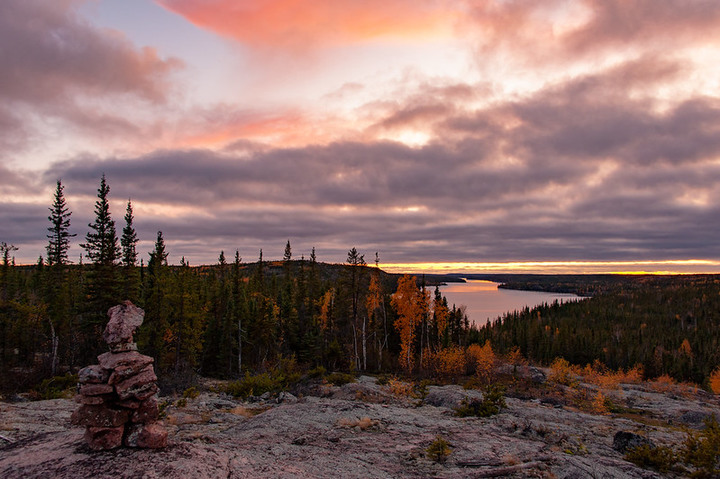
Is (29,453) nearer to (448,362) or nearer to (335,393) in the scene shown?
(335,393)

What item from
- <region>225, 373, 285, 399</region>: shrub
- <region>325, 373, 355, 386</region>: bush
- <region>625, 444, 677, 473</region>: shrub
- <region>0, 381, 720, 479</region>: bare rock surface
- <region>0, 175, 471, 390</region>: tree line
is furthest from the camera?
<region>0, 175, 471, 390</region>: tree line

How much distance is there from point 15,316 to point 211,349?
78.2 ft

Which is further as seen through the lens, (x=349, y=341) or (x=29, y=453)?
(x=349, y=341)

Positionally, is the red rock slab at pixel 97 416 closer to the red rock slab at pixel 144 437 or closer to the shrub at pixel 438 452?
the red rock slab at pixel 144 437

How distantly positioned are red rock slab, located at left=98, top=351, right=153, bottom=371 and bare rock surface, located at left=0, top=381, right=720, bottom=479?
1839 millimetres

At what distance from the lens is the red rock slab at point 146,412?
32.0 ft

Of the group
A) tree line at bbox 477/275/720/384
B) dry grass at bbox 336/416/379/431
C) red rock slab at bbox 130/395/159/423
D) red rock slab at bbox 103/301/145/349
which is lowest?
tree line at bbox 477/275/720/384

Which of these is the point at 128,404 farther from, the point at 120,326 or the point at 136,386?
the point at 120,326

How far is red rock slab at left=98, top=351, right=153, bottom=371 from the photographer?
9.75 meters

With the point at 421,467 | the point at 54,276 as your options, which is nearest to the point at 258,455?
the point at 421,467

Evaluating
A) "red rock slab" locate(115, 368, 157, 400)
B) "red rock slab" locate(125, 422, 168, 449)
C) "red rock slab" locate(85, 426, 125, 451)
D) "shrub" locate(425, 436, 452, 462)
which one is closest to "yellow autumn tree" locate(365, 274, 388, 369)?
"shrub" locate(425, 436, 452, 462)

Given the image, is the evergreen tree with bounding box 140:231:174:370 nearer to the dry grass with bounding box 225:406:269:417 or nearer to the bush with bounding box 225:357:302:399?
the bush with bounding box 225:357:302:399

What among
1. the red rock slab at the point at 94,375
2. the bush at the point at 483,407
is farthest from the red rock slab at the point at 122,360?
the bush at the point at 483,407

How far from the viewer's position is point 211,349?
53188 mm
